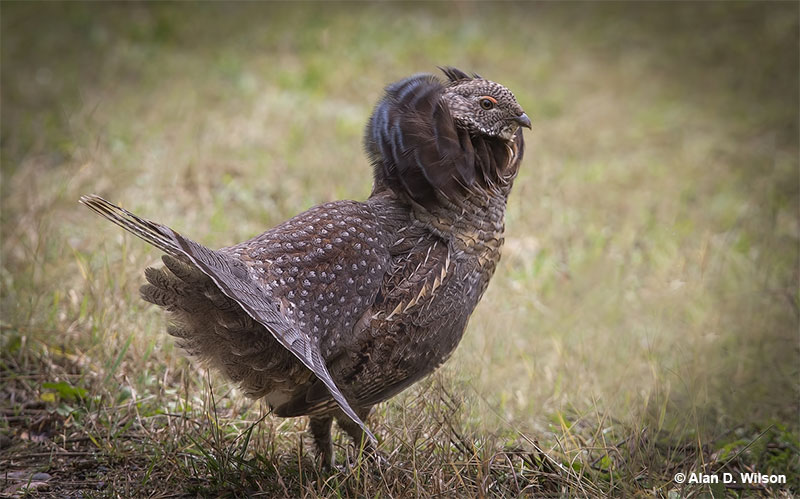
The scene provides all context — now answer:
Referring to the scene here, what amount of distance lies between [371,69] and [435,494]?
8256mm

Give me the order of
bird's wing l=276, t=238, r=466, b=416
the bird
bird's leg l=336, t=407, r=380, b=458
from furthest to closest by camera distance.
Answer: bird's leg l=336, t=407, r=380, b=458, bird's wing l=276, t=238, r=466, b=416, the bird

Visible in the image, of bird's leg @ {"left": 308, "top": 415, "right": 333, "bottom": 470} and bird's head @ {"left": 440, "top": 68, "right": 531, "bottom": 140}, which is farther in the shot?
bird's head @ {"left": 440, "top": 68, "right": 531, "bottom": 140}

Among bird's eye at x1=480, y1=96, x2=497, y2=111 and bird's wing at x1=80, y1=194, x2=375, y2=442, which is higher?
bird's eye at x1=480, y1=96, x2=497, y2=111

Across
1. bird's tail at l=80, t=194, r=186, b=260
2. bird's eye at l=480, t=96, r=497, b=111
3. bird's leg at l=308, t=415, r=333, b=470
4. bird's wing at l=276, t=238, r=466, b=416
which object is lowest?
bird's leg at l=308, t=415, r=333, b=470

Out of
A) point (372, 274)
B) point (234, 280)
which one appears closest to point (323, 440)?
point (372, 274)

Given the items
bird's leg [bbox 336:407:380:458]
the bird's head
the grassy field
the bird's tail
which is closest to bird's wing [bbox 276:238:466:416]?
bird's leg [bbox 336:407:380:458]

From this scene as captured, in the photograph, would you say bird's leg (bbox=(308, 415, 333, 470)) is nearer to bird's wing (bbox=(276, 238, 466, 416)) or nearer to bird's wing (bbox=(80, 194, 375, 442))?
bird's wing (bbox=(276, 238, 466, 416))

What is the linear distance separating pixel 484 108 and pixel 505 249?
2.95 meters

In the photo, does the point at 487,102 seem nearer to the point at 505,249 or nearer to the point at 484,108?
the point at 484,108

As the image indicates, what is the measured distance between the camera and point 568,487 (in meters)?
3.81

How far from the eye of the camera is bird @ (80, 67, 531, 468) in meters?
3.42

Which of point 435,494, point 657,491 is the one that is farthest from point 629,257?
point 435,494

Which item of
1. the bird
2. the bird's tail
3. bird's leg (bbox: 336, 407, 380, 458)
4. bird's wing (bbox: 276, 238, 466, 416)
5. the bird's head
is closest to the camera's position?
the bird's tail

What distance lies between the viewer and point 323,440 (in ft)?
13.6
